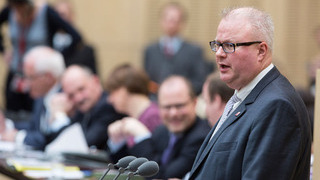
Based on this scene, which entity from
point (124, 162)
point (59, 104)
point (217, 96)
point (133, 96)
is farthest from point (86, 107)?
point (124, 162)

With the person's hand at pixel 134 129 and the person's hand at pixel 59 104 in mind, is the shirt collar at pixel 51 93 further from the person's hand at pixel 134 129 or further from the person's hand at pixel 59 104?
the person's hand at pixel 134 129

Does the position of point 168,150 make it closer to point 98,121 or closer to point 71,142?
point 71,142

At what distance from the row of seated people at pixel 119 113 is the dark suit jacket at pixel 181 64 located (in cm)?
181

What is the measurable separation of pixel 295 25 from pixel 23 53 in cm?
374

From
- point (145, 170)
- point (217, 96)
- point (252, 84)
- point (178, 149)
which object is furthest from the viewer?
point (178, 149)

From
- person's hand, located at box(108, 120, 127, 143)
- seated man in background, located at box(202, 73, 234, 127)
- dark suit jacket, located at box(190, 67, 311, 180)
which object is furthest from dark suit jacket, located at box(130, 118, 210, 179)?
dark suit jacket, located at box(190, 67, 311, 180)

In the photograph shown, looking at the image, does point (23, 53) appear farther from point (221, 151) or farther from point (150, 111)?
point (221, 151)

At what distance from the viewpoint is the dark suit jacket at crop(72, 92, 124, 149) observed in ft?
19.0

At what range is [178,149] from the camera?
478cm

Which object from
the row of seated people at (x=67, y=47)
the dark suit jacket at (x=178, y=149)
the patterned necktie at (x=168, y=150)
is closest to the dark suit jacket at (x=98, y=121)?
the dark suit jacket at (x=178, y=149)

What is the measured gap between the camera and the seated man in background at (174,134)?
15.4 feet

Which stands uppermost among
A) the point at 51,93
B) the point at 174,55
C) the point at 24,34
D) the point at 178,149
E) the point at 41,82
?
the point at 24,34

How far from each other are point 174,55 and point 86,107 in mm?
2382

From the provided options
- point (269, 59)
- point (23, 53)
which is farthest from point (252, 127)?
point (23, 53)
